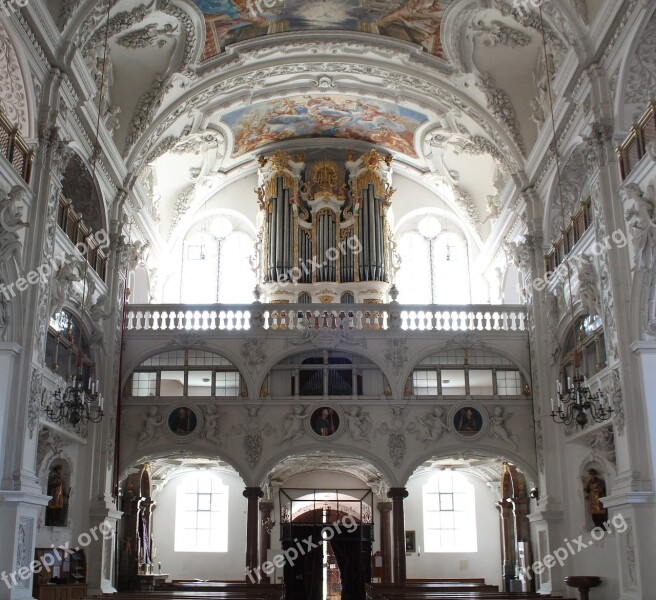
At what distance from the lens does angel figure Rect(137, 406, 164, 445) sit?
69.5 feet

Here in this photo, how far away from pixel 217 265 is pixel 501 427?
1189 cm

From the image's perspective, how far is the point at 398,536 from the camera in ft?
67.9

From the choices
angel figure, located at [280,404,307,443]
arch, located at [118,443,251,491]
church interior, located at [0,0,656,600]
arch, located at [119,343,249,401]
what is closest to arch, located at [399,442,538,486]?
church interior, located at [0,0,656,600]

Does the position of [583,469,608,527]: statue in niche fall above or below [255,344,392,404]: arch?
below

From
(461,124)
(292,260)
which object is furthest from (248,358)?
(461,124)

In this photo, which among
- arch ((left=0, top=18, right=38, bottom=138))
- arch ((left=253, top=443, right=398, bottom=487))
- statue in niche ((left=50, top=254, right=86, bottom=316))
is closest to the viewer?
arch ((left=0, top=18, right=38, bottom=138))

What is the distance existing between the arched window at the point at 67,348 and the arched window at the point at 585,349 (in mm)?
11147

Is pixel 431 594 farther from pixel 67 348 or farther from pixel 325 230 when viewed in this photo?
pixel 325 230

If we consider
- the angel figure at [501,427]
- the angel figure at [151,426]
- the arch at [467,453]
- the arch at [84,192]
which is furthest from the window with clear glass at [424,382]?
the arch at [84,192]

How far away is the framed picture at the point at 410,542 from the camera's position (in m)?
27.9

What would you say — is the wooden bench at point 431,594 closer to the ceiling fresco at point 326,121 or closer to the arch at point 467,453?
the arch at point 467,453

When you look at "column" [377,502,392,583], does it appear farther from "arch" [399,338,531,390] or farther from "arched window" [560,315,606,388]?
"arched window" [560,315,606,388]

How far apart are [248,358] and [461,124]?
8.88 meters

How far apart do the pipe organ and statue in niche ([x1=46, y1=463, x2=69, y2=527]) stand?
8.68 meters
